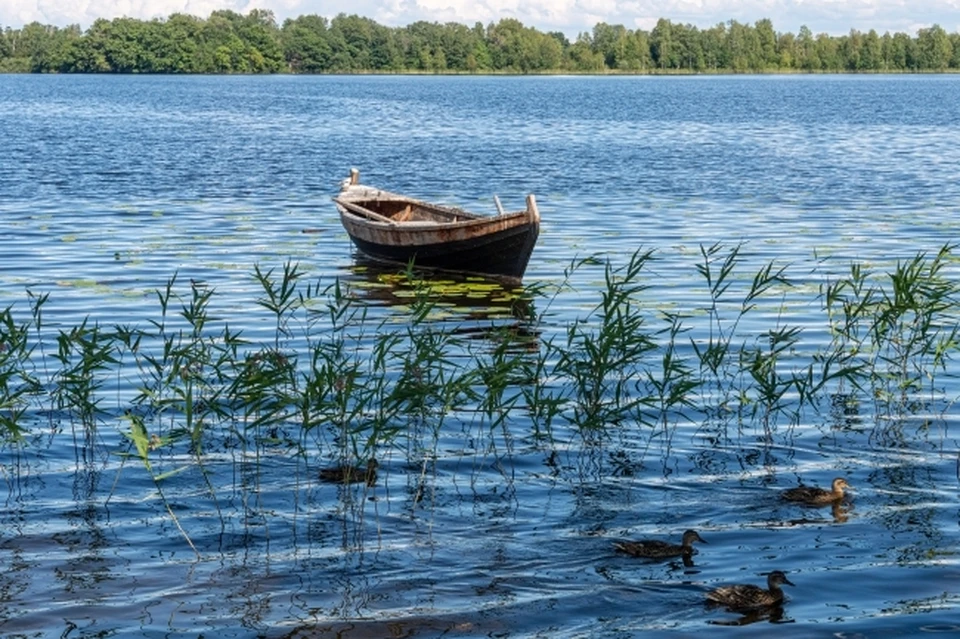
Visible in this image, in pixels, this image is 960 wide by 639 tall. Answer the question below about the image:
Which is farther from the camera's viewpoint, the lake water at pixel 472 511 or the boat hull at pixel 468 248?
the boat hull at pixel 468 248

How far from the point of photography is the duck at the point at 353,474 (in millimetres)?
12125

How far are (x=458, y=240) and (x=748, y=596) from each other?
50.4 feet

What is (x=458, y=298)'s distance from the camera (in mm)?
22844

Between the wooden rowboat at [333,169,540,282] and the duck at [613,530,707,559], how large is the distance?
43.8ft

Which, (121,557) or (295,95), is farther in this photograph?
(295,95)

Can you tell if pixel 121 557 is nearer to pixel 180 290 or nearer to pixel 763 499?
pixel 763 499

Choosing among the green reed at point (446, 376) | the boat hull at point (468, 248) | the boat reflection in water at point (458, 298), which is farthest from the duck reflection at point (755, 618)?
the boat hull at point (468, 248)

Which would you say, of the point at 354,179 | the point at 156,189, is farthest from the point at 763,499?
the point at 156,189

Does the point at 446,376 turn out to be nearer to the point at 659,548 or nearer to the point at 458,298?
the point at 659,548

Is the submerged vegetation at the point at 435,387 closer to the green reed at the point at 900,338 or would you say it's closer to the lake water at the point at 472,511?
the green reed at the point at 900,338

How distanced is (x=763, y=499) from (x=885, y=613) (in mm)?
2450

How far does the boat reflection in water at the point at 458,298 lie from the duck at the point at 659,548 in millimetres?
7974

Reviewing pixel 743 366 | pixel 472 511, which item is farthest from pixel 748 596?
pixel 743 366

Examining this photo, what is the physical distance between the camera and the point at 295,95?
394ft
